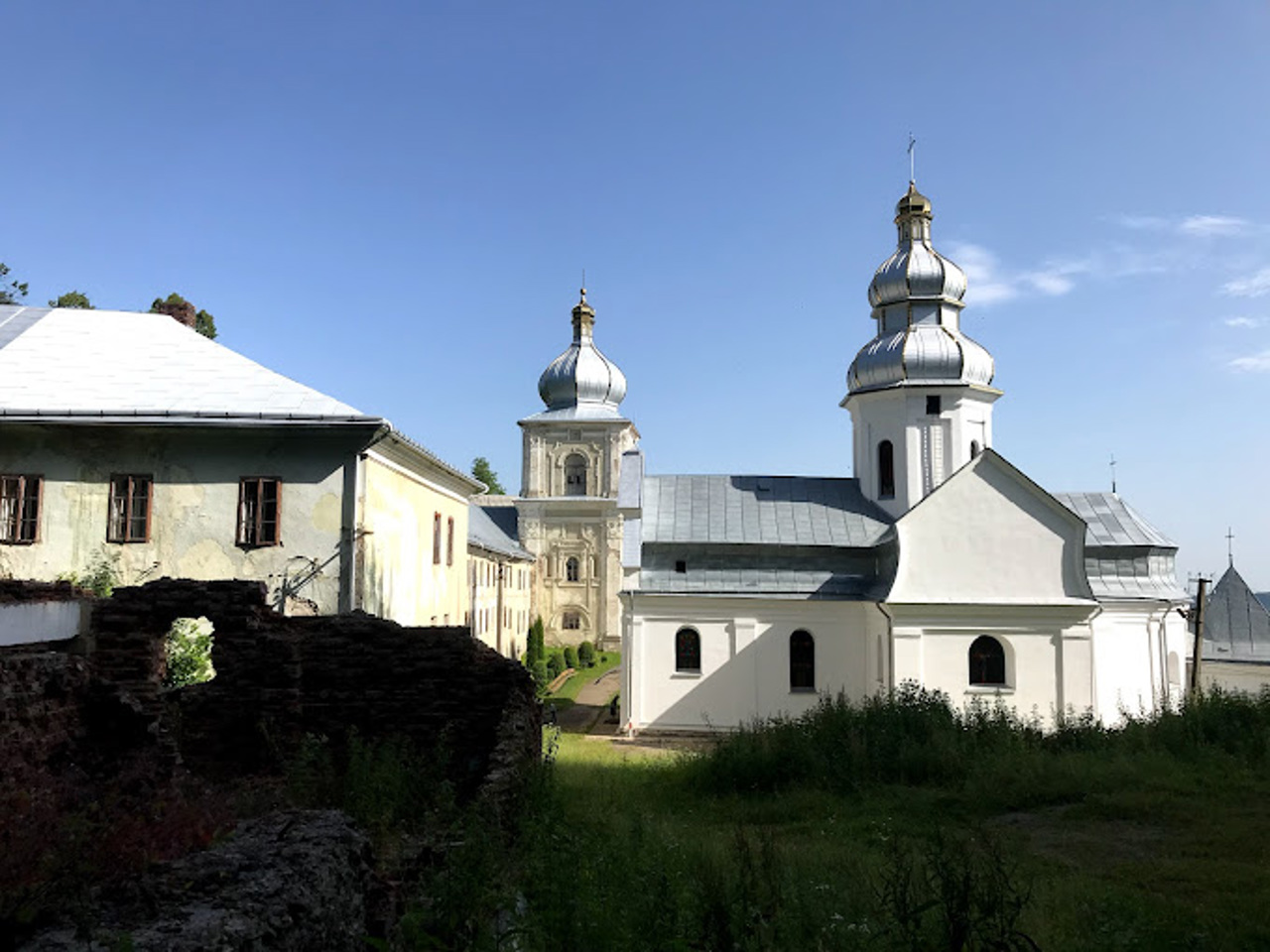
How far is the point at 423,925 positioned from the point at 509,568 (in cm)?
3395

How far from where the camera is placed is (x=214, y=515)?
14.5 m

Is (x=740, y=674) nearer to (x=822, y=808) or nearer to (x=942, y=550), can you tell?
(x=942, y=550)

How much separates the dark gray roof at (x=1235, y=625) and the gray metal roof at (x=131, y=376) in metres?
30.9

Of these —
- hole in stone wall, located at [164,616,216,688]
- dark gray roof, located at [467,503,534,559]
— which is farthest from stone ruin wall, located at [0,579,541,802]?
dark gray roof, located at [467,503,534,559]

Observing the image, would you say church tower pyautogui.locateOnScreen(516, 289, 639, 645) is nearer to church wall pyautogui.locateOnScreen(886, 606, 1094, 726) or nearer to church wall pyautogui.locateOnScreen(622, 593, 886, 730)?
church wall pyautogui.locateOnScreen(622, 593, 886, 730)

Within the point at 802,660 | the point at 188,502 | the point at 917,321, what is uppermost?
the point at 917,321

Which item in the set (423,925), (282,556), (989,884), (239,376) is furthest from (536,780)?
(239,376)

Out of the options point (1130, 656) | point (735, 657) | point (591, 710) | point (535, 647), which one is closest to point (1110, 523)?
point (1130, 656)

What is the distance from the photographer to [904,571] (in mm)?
21984

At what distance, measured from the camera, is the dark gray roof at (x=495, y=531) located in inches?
1347

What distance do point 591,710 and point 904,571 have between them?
1036 centimetres

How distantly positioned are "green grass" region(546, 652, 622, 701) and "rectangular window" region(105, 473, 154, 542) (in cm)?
1441

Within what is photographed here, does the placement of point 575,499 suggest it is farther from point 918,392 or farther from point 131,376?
point 131,376

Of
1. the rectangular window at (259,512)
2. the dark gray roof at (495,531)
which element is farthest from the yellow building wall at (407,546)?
the dark gray roof at (495,531)
